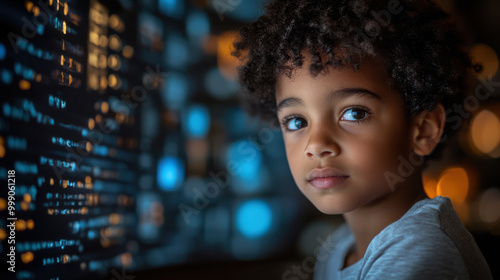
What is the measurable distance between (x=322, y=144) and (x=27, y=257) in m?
0.49

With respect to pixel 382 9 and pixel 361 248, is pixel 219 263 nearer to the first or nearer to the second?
pixel 361 248

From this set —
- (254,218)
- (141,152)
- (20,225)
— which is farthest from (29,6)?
(254,218)

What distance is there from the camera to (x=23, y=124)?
20.4 inches

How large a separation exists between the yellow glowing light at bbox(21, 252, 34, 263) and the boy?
46 centimetres

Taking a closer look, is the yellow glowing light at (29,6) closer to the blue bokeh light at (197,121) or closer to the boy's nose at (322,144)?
the boy's nose at (322,144)

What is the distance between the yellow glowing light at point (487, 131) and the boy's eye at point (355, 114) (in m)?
1.64

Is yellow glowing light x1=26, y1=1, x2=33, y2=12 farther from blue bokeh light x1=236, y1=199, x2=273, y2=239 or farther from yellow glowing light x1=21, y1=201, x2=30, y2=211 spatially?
blue bokeh light x1=236, y1=199, x2=273, y2=239

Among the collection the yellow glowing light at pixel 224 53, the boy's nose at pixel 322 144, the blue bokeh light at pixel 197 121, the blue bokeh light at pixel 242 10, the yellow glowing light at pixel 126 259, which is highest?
the blue bokeh light at pixel 242 10

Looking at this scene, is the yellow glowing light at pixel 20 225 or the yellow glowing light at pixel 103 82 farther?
the yellow glowing light at pixel 103 82

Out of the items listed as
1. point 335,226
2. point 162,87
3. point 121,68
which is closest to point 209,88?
point 162,87

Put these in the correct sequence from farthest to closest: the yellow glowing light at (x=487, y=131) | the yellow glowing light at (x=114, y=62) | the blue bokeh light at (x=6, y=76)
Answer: the yellow glowing light at (x=487, y=131) < the yellow glowing light at (x=114, y=62) < the blue bokeh light at (x=6, y=76)

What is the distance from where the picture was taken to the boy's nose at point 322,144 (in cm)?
64

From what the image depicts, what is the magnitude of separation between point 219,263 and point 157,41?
70 centimetres

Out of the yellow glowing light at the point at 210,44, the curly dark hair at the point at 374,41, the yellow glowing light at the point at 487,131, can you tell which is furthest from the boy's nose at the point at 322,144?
the yellow glowing light at the point at 487,131
